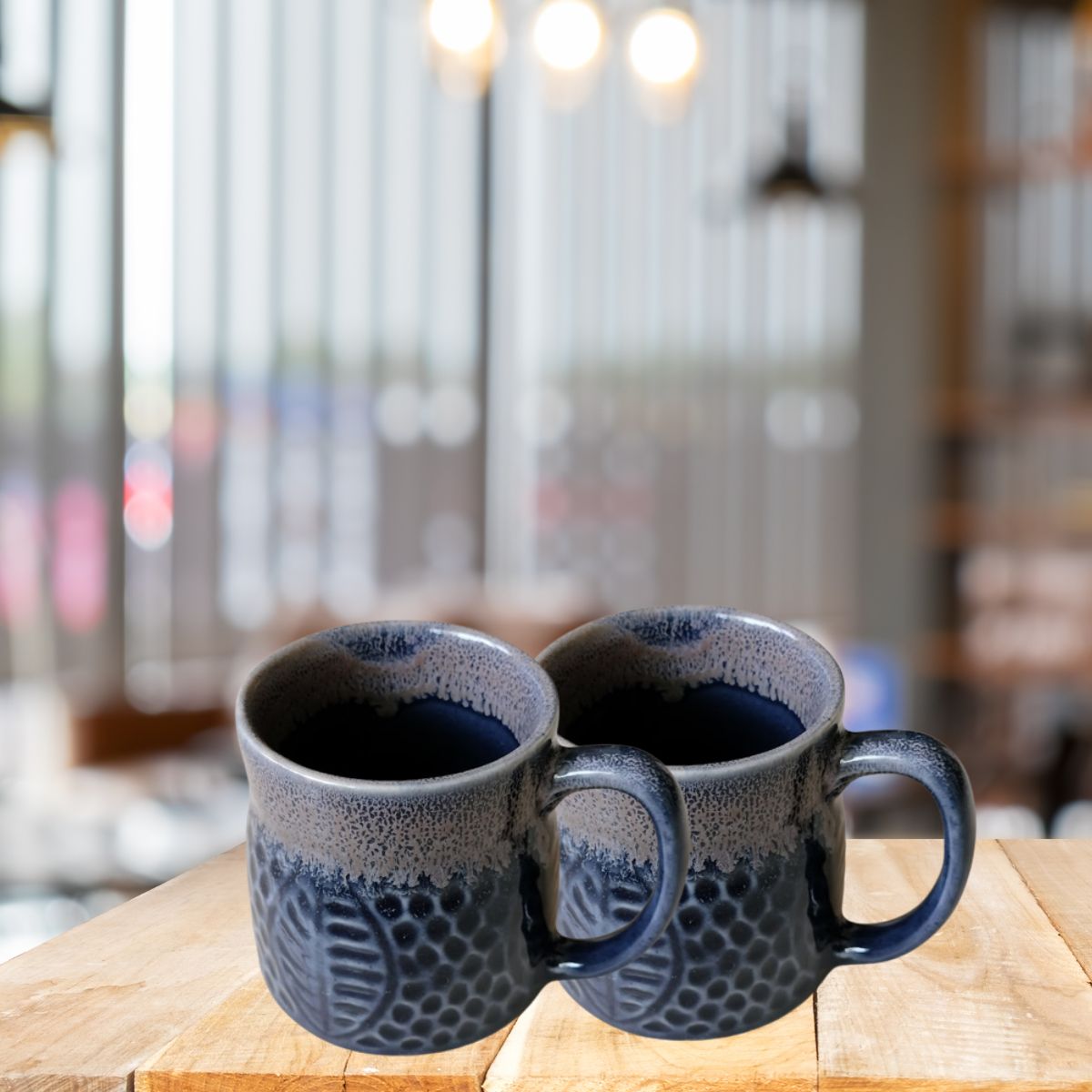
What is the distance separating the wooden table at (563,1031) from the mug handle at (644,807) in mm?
Answer: 48

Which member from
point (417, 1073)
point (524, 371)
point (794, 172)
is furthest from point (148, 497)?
point (417, 1073)

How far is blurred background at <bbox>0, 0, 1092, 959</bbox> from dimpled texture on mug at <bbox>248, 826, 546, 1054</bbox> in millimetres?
2837

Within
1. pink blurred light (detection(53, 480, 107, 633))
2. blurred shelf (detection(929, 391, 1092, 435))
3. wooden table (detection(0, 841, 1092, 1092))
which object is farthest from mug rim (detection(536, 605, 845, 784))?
blurred shelf (detection(929, 391, 1092, 435))

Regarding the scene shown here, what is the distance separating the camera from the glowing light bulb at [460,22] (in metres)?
2.10

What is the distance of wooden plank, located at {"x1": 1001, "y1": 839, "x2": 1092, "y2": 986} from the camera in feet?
1.77

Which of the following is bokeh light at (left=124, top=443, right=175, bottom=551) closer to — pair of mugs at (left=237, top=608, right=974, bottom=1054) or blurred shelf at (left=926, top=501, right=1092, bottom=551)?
blurred shelf at (left=926, top=501, right=1092, bottom=551)

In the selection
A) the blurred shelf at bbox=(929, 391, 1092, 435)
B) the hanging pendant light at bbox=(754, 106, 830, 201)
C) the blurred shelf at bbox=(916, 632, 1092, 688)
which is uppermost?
the hanging pendant light at bbox=(754, 106, 830, 201)

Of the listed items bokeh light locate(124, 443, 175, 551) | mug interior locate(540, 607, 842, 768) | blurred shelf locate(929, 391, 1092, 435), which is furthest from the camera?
blurred shelf locate(929, 391, 1092, 435)

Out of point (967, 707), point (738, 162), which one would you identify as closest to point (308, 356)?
point (738, 162)

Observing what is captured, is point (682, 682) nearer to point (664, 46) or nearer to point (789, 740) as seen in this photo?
point (789, 740)

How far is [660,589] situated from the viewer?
178 inches

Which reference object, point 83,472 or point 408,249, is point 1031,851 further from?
point 408,249

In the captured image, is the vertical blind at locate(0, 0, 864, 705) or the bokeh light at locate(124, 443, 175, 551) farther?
the bokeh light at locate(124, 443, 175, 551)

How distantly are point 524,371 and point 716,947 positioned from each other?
409 centimetres
